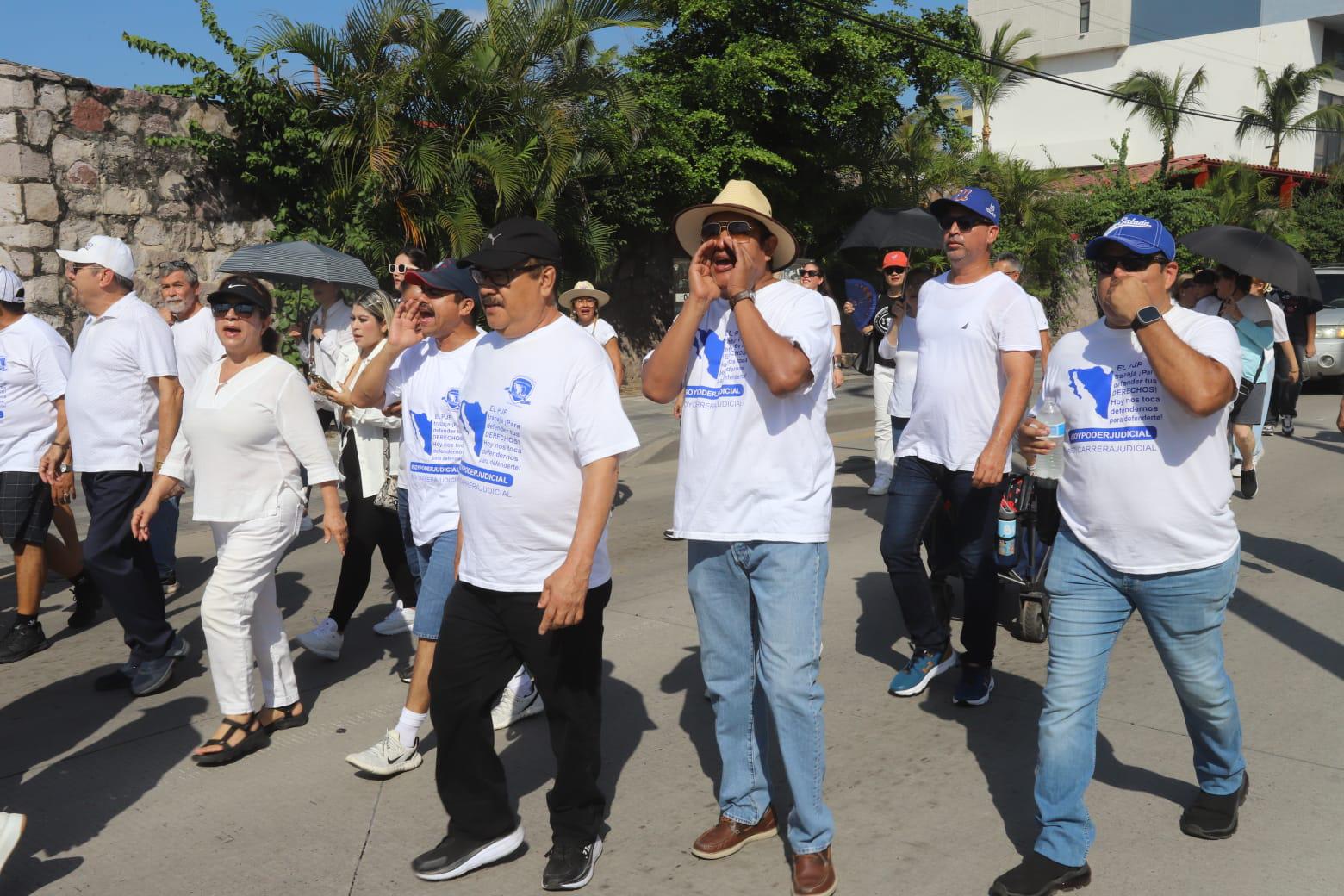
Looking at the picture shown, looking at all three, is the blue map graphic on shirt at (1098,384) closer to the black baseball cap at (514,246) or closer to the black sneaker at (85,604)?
the black baseball cap at (514,246)

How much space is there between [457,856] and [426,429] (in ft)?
5.20

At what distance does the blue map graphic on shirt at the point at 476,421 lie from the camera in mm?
3396

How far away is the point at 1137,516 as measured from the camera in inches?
132

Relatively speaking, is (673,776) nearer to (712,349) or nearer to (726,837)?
(726,837)

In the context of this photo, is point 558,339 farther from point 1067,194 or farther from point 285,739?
point 1067,194

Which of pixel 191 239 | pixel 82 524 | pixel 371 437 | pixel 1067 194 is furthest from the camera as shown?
pixel 1067 194

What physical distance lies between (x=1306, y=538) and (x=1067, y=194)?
20790 mm

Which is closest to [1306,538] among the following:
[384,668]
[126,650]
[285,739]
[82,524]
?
[384,668]

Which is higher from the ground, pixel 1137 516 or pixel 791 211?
pixel 791 211

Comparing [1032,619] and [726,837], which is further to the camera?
[1032,619]

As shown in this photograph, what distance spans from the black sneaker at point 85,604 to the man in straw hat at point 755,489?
14.0ft

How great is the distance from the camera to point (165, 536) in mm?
6758

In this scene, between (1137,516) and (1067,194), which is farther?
(1067,194)

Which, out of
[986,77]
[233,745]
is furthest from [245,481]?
[986,77]
